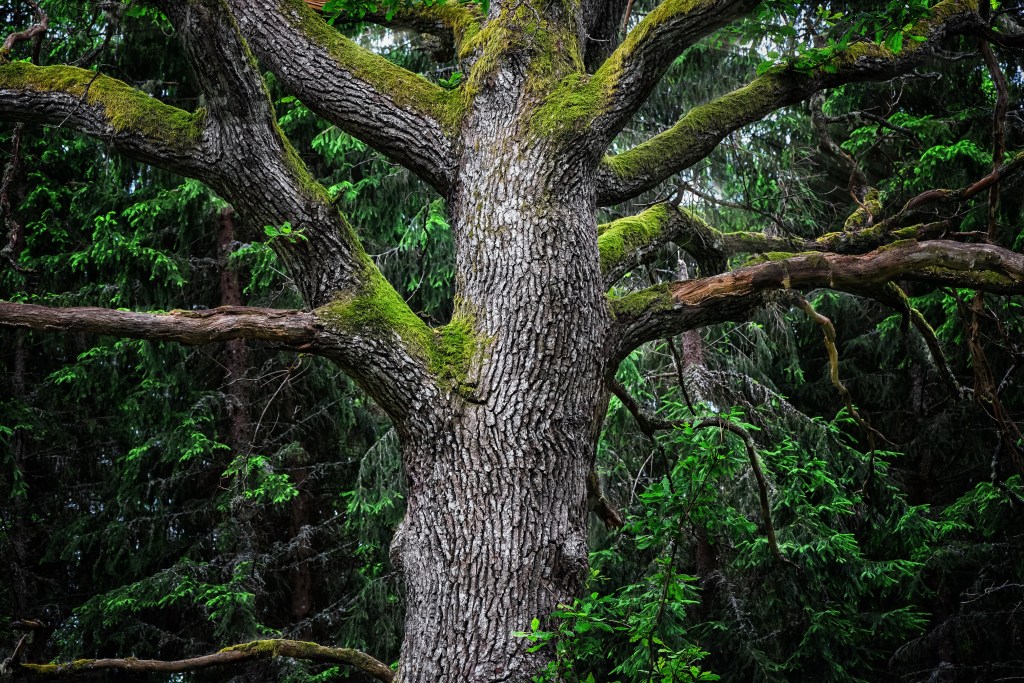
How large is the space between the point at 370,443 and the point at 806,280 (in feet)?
24.6

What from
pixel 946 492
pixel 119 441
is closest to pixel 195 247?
pixel 119 441

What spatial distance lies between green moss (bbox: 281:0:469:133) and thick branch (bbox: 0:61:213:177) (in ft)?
2.12

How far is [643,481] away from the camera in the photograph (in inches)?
320

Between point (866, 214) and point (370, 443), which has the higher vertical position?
point (866, 214)

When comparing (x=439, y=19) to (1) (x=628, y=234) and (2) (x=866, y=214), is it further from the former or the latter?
(2) (x=866, y=214)

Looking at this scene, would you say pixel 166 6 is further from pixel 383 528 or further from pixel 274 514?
pixel 274 514

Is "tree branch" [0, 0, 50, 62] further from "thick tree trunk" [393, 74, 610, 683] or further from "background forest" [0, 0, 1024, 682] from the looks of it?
"background forest" [0, 0, 1024, 682]

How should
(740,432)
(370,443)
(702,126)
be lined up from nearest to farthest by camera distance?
(740,432) → (702,126) → (370,443)

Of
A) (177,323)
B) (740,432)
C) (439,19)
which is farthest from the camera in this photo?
(439,19)

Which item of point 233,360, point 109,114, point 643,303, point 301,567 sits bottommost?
point 301,567

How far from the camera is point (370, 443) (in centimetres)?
1022

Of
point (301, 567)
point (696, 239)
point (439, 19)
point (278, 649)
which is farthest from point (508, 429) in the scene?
point (301, 567)

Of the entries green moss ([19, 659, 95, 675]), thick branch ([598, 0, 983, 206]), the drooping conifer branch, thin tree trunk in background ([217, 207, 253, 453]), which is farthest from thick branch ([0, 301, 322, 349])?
thin tree trunk in background ([217, 207, 253, 453])

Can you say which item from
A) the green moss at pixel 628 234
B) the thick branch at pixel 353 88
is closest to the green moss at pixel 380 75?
the thick branch at pixel 353 88
